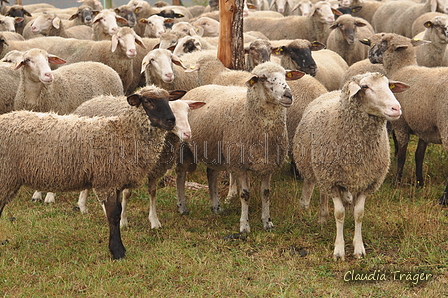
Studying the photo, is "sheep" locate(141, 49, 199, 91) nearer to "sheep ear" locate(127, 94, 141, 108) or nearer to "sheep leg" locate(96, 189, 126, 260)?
"sheep ear" locate(127, 94, 141, 108)

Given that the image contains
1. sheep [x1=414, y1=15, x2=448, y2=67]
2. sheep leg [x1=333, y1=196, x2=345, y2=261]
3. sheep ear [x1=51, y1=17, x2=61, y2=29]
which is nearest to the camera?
sheep leg [x1=333, y1=196, x2=345, y2=261]

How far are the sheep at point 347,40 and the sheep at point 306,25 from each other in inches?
27.5

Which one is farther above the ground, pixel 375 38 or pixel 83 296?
pixel 375 38

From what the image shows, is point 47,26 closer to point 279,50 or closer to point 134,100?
point 279,50

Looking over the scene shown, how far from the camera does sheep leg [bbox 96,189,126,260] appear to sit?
4.86 m

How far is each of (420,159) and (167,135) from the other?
3.17m

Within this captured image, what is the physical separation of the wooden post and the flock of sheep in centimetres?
23

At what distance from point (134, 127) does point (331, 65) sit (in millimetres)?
4777

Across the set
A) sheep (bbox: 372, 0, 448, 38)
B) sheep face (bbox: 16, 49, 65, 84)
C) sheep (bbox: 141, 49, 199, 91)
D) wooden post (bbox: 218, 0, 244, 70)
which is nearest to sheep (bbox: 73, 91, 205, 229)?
sheep face (bbox: 16, 49, 65, 84)

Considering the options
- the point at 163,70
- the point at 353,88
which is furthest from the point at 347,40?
the point at 353,88

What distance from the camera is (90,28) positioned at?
41.7 ft

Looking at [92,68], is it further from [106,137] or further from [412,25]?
[412,25]

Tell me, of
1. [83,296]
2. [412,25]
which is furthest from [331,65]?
[83,296]

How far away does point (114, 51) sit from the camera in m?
9.05
